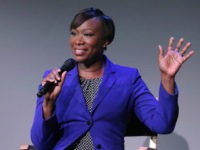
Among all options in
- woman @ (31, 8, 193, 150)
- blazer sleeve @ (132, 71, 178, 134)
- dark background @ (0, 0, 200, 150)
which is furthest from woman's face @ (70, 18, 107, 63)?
dark background @ (0, 0, 200, 150)

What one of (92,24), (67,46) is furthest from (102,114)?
(67,46)

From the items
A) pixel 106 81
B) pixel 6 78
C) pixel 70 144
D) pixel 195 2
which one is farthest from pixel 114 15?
pixel 70 144

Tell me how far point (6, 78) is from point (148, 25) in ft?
3.02

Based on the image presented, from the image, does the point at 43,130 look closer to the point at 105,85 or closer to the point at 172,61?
the point at 105,85

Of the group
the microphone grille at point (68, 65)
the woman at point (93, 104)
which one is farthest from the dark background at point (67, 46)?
the microphone grille at point (68, 65)

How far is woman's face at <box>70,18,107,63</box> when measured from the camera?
1.42m

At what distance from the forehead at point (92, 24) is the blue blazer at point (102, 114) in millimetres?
159

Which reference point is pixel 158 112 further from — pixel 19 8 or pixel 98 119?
pixel 19 8

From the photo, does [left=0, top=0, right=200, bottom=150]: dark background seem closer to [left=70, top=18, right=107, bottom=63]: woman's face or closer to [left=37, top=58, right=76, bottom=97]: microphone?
[left=70, top=18, right=107, bottom=63]: woman's face

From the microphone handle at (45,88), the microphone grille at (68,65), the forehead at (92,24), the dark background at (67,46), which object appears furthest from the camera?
the dark background at (67,46)

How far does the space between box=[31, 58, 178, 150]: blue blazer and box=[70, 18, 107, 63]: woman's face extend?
92mm

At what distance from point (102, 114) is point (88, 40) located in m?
0.26

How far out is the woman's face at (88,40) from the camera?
4.65ft

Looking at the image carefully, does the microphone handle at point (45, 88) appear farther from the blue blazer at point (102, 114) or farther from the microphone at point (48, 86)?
the blue blazer at point (102, 114)
